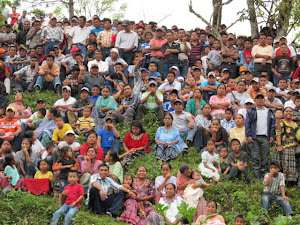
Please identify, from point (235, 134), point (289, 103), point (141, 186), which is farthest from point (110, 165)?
point (289, 103)

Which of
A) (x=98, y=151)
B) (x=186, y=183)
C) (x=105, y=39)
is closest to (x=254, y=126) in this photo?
(x=186, y=183)

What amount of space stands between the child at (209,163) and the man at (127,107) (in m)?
2.81

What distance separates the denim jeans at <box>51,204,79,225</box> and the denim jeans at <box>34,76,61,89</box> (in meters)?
6.33

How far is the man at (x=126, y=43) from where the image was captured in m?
16.6

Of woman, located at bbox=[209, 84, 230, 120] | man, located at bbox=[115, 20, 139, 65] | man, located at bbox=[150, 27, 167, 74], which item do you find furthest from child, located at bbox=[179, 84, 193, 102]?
man, located at bbox=[115, 20, 139, 65]

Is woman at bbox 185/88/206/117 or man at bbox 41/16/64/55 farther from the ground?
man at bbox 41/16/64/55

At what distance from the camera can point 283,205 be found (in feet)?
32.2

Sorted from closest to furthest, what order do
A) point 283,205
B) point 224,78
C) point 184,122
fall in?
point 283,205
point 184,122
point 224,78

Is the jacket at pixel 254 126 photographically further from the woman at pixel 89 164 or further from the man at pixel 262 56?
the man at pixel 262 56

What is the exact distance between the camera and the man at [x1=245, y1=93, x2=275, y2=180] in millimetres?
11203

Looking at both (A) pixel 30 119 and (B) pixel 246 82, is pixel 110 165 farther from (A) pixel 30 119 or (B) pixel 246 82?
(B) pixel 246 82

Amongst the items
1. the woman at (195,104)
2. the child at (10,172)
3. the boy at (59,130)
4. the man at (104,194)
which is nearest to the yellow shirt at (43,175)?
the child at (10,172)

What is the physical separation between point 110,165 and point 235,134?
9.99 ft

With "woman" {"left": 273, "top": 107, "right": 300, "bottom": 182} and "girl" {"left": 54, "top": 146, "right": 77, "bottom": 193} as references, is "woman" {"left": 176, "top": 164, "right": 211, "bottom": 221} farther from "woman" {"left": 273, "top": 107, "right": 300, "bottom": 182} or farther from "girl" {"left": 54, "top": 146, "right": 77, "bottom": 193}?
"girl" {"left": 54, "top": 146, "right": 77, "bottom": 193}
